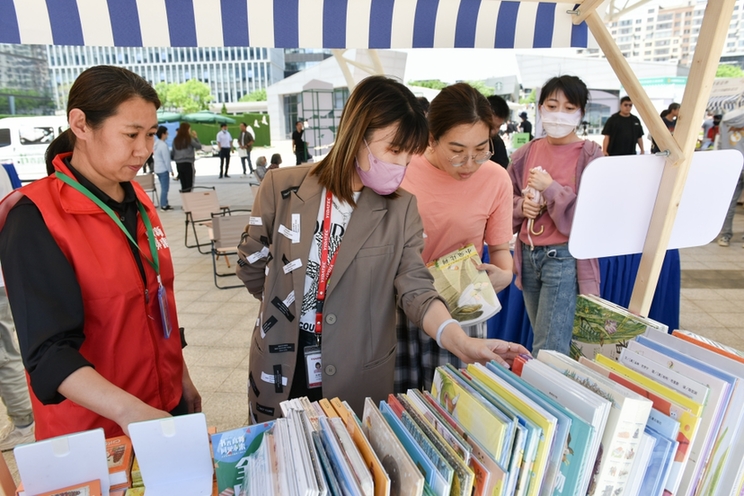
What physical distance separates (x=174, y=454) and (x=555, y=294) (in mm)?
1989

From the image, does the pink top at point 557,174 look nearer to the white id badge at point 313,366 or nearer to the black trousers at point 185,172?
the white id badge at point 313,366

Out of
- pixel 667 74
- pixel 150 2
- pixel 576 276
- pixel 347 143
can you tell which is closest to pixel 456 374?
pixel 347 143

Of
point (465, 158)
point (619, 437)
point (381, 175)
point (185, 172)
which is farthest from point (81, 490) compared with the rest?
point (185, 172)

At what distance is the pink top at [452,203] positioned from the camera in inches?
78.4

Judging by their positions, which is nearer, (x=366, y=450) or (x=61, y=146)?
(x=366, y=450)

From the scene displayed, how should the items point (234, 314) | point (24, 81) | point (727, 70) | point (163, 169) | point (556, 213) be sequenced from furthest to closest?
point (727, 70)
point (24, 81)
point (163, 169)
point (234, 314)
point (556, 213)

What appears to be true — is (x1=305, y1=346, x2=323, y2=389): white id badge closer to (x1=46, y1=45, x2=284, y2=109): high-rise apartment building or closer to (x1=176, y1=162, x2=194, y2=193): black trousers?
(x1=176, y1=162, x2=194, y2=193): black trousers

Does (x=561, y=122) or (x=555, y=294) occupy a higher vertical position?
(x=561, y=122)

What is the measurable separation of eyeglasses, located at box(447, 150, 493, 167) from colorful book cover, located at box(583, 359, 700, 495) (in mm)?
1041

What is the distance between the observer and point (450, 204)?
1994mm

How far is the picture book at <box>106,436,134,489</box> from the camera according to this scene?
0.89 metres

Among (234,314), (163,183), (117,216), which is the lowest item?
(163,183)

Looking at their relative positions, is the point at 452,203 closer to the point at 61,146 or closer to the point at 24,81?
the point at 61,146

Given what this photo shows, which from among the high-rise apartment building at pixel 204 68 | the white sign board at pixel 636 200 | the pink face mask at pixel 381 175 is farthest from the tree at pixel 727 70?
the high-rise apartment building at pixel 204 68
